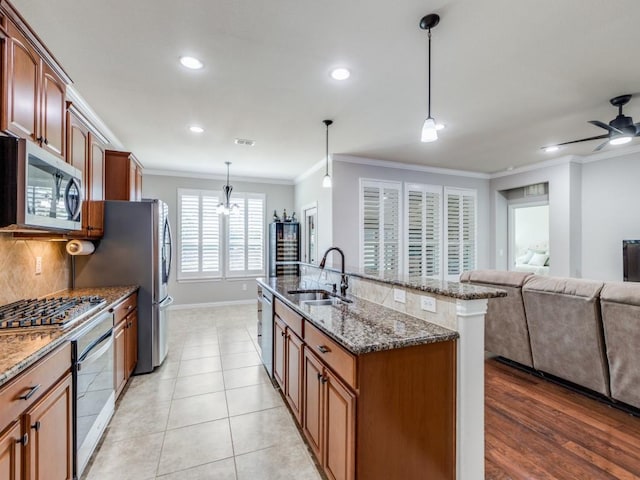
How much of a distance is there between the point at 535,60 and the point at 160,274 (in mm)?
4057

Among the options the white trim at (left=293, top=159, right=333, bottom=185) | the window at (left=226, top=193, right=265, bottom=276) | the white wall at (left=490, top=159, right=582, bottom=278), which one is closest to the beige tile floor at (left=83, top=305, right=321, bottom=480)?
the window at (left=226, top=193, right=265, bottom=276)

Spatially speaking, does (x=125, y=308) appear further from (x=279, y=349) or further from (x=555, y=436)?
(x=555, y=436)

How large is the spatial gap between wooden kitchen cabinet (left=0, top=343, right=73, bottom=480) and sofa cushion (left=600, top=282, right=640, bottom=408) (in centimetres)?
373

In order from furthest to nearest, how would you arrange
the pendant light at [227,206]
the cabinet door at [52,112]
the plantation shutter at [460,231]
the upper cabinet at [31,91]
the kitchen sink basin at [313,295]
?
1. the plantation shutter at [460,231]
2. the pendant light at [227,206]
3. the kitchen sink basin at [313,295]
4. the cabinet door at [52,112]
5. the upper cabinet at [31,91]

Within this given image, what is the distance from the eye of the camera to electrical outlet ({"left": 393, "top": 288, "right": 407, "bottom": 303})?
2.09m

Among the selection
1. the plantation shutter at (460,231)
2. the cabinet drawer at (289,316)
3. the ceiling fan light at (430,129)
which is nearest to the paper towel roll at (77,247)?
the cabinet drawer at (289,316)

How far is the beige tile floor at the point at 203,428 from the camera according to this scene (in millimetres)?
1923

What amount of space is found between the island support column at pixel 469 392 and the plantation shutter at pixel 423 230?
415 centimetres

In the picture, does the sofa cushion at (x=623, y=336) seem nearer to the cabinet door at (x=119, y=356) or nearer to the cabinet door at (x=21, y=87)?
the cabinet door at (x=119, y=356)

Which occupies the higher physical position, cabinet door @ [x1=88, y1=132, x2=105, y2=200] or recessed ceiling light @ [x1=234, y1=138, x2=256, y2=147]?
recessed ceiling light @ [x1=234, y1=138, x2=256, y2=147]

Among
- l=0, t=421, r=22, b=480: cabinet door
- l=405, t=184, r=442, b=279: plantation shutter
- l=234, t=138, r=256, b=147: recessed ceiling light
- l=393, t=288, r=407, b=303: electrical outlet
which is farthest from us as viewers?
l=405, t=184, r=442, b=279: plantation shutter

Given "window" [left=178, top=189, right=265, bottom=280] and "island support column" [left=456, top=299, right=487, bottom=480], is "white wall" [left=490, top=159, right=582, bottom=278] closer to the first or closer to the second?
"island support column" [left=456, top=299, right=487, bottom=480]

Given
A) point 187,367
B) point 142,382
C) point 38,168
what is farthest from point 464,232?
point 38,168

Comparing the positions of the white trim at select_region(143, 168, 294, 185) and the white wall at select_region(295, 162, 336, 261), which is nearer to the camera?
the white wall at select_region(295, 162, 336, 261)
